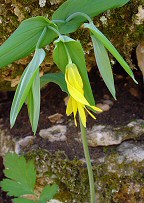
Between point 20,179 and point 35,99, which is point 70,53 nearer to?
point 35,99

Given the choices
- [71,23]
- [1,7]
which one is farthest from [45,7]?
[71,23]

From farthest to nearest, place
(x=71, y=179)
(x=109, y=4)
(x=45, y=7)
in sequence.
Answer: (x=71, y=179) < (x=45, y=7) < (x=109, y=4)

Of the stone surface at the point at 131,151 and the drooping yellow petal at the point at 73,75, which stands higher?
the drooping yellow petal at the point at 73,75

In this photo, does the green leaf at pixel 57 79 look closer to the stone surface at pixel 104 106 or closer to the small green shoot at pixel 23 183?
the small green shoot at pixel 23 183

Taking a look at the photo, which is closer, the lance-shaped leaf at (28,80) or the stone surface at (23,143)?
the lance-shaped leaf at (28,80)

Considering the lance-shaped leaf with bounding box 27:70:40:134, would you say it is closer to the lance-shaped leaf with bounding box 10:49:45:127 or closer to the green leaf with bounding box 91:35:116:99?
the lance-shaped leaf with bounding box 10:49:45:127

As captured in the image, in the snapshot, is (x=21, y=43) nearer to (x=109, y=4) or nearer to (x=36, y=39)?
(x=36, y=39)

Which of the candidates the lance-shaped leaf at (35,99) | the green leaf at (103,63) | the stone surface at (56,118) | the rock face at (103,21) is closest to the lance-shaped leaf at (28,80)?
the lance-shaped leaf at (35,99)
